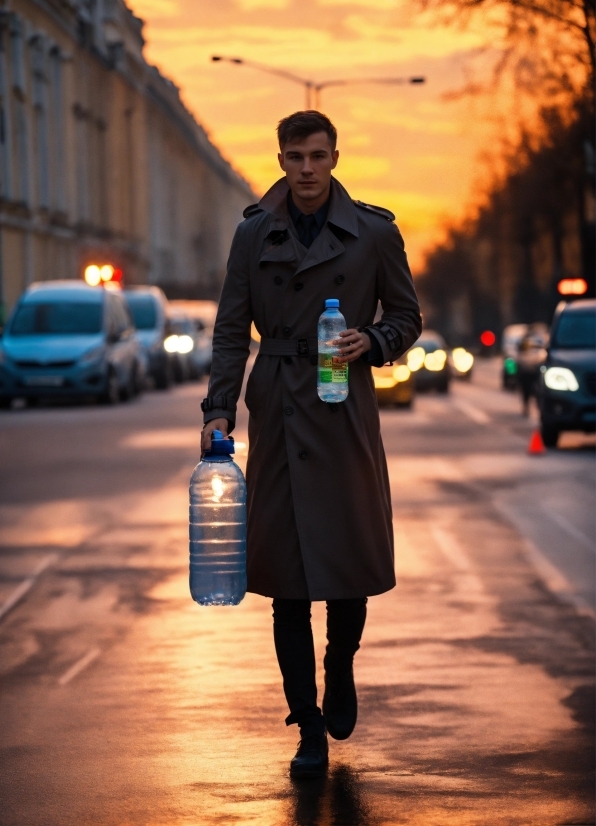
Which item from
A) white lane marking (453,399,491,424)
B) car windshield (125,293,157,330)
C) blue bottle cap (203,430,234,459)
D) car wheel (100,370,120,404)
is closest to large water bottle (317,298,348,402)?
blue bottle cap (203,430,234,459)

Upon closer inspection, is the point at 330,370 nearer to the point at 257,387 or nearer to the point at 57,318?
the point at 257,387

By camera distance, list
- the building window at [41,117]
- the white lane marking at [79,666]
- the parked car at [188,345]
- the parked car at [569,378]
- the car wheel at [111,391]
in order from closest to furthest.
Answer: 1. the white lane marking at [79,666]
2. the parked car at [569,378]
3. the car wheel at [111,391]
4. the parked car at [188,345]
5. the building window at [41,117]

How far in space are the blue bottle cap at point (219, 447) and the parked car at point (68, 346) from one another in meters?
26.7

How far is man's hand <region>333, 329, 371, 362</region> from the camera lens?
563 cm

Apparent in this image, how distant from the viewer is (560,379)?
23234 mm

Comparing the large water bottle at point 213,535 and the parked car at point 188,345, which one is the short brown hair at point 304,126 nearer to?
→ the large water bottle at point 213,535

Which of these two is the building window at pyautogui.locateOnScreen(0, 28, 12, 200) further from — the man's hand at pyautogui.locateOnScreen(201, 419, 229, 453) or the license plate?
the man's hand at pyautogui.locateOnScreen(201, 419, 229, 453)

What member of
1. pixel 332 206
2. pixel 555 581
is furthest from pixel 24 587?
pixel 332 206

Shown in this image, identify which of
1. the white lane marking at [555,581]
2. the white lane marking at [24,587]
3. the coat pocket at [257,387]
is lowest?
the white lane marking at [555,581]

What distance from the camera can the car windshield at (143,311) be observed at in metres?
43.3

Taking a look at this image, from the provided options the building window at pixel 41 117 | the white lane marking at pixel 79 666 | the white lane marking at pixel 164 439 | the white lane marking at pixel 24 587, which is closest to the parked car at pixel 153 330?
the building window at pixel 41 117

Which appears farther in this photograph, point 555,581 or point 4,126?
point 4,126

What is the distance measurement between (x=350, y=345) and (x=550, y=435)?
17.9 metres

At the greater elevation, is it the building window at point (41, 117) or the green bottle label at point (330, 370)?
the building window at point (41, 117)
